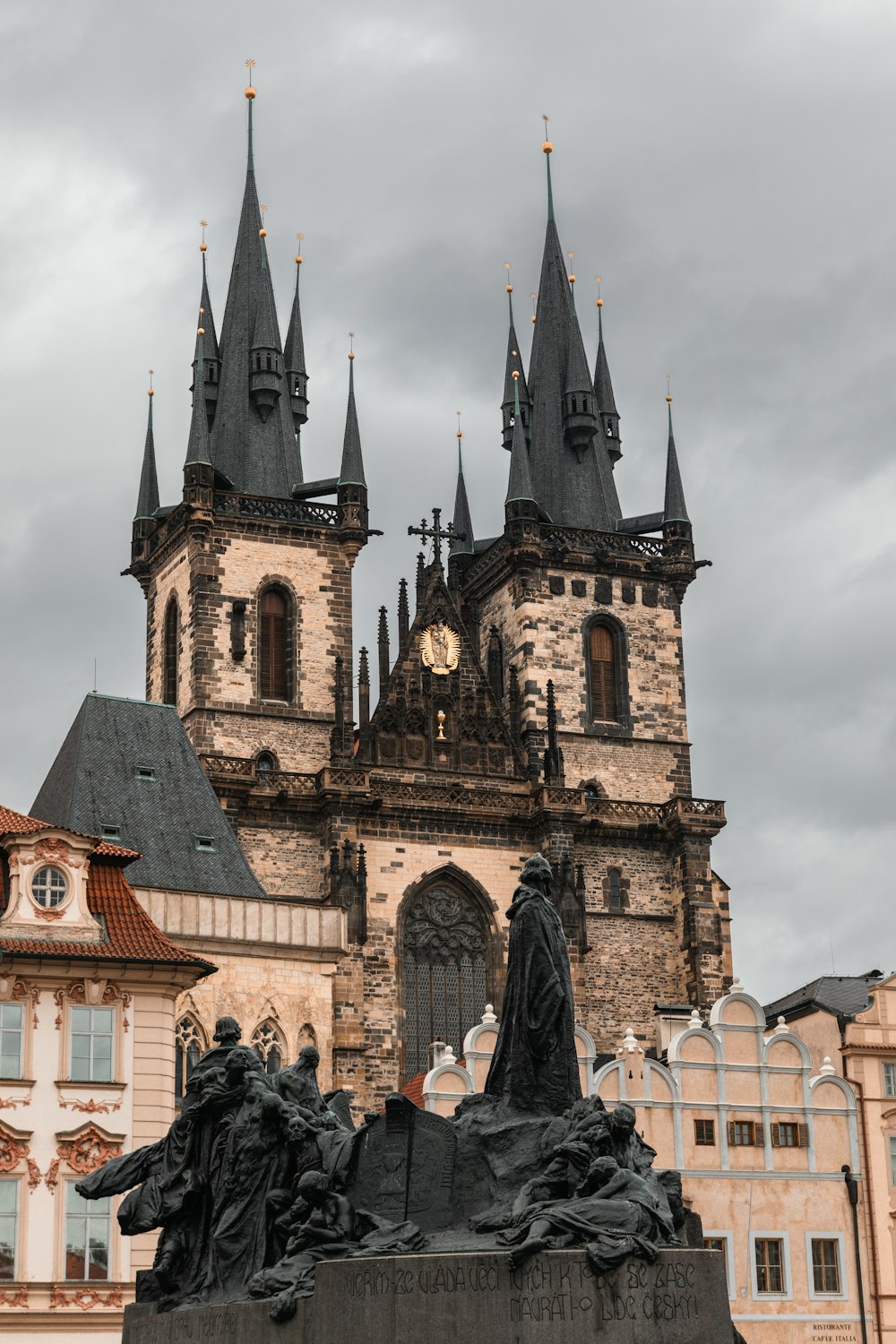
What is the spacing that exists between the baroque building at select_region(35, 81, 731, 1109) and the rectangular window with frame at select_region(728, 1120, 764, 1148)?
11.3 metres

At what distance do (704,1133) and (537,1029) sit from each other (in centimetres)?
2437

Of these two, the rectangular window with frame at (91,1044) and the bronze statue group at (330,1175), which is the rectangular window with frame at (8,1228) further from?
the bronze statue group at (330,1175)

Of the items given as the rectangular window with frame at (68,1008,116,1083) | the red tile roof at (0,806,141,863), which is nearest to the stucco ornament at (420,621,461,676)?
the red tile roof at (0,806,141,863)

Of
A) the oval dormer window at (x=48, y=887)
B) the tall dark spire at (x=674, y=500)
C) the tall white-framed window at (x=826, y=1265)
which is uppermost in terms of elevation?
the tall dark spire at (x=674, y=500)

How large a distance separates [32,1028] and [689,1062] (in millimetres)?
13102

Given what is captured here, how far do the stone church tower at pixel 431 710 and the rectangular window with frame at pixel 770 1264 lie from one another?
491 inches

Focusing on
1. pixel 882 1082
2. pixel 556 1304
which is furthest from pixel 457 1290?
pixel 882 1082

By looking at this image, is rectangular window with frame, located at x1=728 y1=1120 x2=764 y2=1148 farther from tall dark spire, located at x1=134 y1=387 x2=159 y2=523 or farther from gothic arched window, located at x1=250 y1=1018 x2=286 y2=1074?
tall dark spire, located at x1=134 y1=387 x2=159 y2=523

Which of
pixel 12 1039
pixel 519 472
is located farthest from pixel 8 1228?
pixel 519 472

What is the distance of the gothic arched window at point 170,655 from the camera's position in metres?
55.0

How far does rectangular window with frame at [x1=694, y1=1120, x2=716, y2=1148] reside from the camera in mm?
36844

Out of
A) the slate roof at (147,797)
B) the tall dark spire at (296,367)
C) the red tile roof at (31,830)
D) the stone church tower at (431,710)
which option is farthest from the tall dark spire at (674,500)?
Answer: the red tile roof at (31,830)

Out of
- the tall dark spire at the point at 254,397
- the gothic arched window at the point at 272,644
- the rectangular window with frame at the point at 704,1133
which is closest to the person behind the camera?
the rectangular window with frame at the point at 704,1133

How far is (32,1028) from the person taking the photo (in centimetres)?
2870
